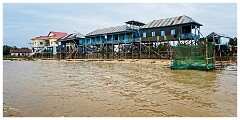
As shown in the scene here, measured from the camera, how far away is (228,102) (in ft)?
20.2

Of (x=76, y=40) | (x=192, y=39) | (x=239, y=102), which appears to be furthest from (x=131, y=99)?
(x=76, y=40)

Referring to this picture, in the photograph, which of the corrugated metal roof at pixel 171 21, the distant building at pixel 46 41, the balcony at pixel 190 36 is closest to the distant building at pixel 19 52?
the distant building at pixel 46 41

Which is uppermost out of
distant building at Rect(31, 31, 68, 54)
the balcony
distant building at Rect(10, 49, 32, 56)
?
distant building at Rect(31, 31, 68, 54)

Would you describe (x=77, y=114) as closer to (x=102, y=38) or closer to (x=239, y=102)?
(x=239, y=102)

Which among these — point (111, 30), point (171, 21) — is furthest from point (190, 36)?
point (111, 30)

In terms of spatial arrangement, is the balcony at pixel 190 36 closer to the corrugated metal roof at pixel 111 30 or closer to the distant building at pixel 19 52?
the corrugated metal roof at pixel 111 30

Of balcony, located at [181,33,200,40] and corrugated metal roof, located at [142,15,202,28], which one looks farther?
corrugated metal roof, located at [142,15,202,28]

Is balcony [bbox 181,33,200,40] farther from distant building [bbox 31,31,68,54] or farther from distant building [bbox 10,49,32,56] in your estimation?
distant building [bbox 10,49,32,56]

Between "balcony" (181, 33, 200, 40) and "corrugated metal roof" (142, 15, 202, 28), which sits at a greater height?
"corrugated metal roof" (142, 15, 202, 28)

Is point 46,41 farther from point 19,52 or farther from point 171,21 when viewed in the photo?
point 171,21

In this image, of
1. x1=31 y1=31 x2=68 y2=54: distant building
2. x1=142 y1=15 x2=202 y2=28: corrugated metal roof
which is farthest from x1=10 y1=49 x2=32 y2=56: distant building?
x1=142 y1=15 x2=202 y2=28: corrugated metal roof

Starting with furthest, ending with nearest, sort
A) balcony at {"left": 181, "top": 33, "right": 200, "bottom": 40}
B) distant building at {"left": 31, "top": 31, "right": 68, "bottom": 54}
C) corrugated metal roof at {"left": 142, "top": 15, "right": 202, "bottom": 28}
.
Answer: distant building at {"left": 31, "top": 31, "right": 68, "bottom": 54} < corrugated metal roof at {"left": 142, "top": 15, "right": 202, "bottom": 28} < balcony at {"left": 181, "top": 33, "right": 200, "bottom": 40}

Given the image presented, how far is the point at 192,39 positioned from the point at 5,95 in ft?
78.9

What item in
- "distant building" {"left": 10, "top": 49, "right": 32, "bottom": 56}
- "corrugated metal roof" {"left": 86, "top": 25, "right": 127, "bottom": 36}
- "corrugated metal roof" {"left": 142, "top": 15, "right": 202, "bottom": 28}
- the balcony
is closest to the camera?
the balcony
